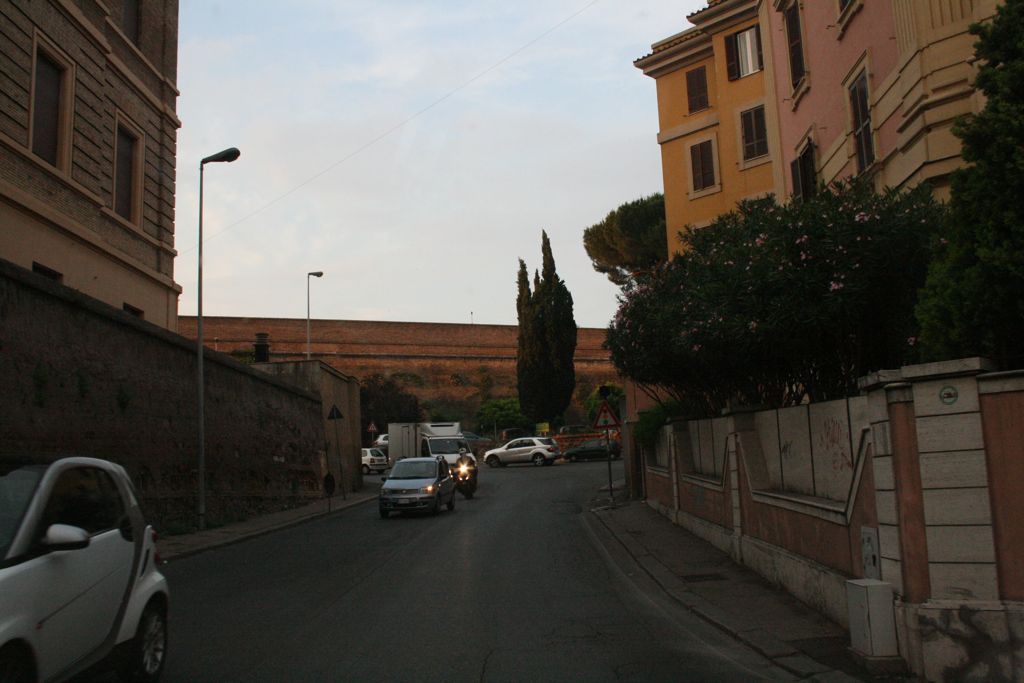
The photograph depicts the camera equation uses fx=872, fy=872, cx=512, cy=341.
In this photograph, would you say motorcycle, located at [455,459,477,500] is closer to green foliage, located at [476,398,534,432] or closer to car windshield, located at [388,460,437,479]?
car windshield, located at [388,460,437,479]

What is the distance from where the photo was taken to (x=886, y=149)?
44.7 feet

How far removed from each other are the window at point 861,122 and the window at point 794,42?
119 inches

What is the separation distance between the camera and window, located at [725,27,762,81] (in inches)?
1026

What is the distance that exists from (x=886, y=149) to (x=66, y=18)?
17.8 m

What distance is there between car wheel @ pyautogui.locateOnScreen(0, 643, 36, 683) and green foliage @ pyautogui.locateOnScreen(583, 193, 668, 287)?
3728 centimetres

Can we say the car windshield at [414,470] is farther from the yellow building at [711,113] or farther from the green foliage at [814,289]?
the green foliage at [814,289]

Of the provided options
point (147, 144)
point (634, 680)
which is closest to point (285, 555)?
point (634, 680)

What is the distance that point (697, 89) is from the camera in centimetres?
2836

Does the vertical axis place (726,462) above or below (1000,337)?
below

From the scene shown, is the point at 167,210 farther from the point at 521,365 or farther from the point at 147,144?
the point at 521,365

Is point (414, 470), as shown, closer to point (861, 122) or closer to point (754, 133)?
point (754, 133)

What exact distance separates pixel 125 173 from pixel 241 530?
33.7 feet

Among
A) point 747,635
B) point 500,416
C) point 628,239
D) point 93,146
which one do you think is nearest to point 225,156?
point 93,146

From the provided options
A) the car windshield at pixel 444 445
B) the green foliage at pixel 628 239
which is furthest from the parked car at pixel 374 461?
the green foliage at pixel 628 239
